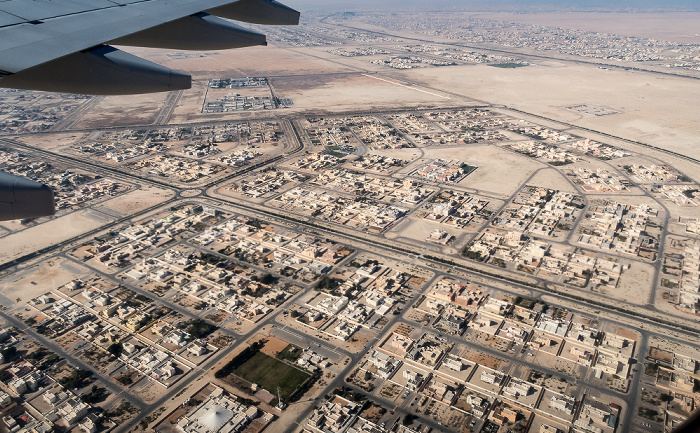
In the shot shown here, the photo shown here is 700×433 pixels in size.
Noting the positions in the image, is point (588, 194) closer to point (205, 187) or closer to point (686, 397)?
point (686, 397)

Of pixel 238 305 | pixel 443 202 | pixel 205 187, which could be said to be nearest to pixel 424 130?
pixel 443 202

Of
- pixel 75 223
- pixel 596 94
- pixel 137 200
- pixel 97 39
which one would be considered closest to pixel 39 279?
pixel 75 223

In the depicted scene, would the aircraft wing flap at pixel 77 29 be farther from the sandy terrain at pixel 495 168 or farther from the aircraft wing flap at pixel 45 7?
the sandy terrain at pixel 495 168

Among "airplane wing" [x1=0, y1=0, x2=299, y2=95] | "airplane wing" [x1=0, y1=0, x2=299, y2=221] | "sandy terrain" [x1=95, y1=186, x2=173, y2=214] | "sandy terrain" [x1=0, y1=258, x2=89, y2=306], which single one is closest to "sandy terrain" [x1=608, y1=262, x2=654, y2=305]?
"airplane wing" [x1=0, y1=0, x2=299, y2=221]

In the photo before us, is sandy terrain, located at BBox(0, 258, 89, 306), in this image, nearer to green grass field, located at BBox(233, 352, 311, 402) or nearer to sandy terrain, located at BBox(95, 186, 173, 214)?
sandy terrain, located at BBox(95, 186, 173, 214)

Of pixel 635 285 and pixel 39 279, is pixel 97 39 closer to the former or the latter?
pixel 39 279
